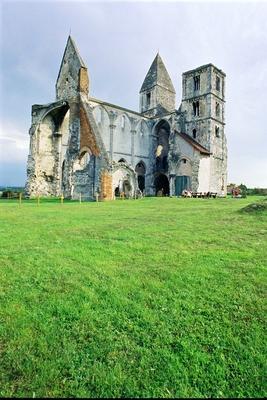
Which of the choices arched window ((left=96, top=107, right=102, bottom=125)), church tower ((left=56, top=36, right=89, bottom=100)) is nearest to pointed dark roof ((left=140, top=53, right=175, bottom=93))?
arched window ((left=96, top=107, right=102, bottom=125))

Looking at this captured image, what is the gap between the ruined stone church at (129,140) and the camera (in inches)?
1105

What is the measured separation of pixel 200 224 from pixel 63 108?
2673cm

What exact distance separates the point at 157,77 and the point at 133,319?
186 ft

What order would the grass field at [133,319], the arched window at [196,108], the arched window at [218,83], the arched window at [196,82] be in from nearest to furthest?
the grass field at [133,319] → the arched window at [196,108] → the arched window at [196,82] → the arched window at [218,83]

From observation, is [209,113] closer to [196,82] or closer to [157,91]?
[196,82]

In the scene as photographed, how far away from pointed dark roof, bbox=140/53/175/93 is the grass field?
175 ft

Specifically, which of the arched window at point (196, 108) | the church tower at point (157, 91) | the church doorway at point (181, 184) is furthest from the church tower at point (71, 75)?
the church tower at point (157, 91)

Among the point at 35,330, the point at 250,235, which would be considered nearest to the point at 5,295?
the point at 35,330

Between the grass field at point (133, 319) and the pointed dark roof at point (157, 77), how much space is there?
53306 millimetres

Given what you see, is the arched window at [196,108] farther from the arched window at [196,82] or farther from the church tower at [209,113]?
the arched window at [196,82]

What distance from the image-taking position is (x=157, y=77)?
55812 mm

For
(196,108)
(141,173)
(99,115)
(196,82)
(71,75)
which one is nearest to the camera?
(71,75)

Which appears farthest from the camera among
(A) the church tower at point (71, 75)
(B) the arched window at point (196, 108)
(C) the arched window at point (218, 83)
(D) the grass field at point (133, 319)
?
(C) the arched window at point (218, 83)

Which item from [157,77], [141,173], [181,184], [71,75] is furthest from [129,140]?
[157,77]
